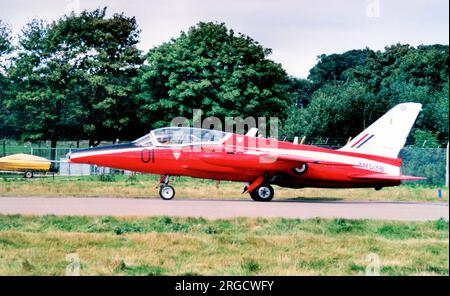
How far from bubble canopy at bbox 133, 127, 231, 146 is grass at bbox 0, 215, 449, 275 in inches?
283

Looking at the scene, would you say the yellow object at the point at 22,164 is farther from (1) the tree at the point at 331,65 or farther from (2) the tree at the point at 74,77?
(1) the tree at the point at 331,65

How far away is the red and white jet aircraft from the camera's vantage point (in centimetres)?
2066

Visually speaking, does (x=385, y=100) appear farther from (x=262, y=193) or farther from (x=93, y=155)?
(x=93, y=155)

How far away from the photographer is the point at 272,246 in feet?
34.9

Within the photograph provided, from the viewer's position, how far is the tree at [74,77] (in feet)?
128

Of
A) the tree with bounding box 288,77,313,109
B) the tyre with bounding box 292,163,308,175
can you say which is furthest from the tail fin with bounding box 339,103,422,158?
the tree with bounding box 288,77,313,109

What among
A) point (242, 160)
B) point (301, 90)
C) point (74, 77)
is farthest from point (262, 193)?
point (301, 90)

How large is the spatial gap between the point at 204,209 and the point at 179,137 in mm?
4562

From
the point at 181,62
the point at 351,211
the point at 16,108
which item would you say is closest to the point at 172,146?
the point at 351,211

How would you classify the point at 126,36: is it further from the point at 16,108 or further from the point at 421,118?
the point at 421,118

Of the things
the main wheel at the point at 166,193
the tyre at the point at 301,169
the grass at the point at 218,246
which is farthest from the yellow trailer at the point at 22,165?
the grass at the point at 218,246

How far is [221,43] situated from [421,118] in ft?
41.6

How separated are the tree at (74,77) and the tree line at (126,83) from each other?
Answer: 6 centimetres

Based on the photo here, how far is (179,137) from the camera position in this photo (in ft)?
68.3
